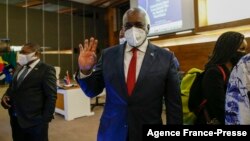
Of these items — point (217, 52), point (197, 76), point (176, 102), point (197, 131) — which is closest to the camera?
point (197, 131)

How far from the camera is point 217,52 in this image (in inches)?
66.8

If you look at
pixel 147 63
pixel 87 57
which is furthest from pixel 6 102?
pixel 147 63

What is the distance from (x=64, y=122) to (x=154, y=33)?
257cm

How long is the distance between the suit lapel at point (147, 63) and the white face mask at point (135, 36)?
7cm

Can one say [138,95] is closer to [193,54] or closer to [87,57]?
[87,57]

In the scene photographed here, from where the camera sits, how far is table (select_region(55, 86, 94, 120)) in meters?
5.02

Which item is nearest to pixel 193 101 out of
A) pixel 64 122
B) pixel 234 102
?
pixel 234 102

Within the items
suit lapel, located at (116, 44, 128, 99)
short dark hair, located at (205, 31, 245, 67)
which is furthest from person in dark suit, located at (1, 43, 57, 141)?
short dark hair, located at (205, 31, 245, 67)

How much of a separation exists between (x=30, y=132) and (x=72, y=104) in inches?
112

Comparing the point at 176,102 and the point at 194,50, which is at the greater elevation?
the point at 194,50

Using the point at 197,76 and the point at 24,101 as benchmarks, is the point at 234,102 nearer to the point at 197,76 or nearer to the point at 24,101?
the point at 197,76

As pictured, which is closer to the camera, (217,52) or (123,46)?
(123,46)

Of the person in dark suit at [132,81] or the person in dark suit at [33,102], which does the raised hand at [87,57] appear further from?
the person in dark suit at [33,102]

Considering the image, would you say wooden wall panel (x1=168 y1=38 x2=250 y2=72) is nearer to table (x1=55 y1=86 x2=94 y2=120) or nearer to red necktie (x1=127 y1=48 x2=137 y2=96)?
table (x1=55 y1=86 x2=94 y2=120)
